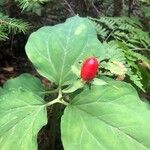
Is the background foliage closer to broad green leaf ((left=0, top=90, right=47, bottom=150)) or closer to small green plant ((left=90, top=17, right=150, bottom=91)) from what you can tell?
small green plant ((left=90, top=17, right=150, bottom=91))

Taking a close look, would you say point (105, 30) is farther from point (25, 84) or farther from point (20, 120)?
point (20, 120)

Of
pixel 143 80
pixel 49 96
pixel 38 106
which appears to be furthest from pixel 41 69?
pixel 143 80

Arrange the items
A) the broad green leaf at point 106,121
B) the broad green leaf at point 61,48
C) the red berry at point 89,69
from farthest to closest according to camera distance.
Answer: the broad green leaf at point 61,48
the broad green leaf at point 106,121
the red berry at point 89,69

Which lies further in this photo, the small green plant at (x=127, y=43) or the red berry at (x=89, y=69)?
the small green plant at (x=127, y=43)

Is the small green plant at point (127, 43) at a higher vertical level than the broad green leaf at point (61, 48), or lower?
lower

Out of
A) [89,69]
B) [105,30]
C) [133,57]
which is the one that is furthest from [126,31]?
[89,69]

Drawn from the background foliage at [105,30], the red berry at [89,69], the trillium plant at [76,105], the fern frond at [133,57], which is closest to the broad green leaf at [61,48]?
the trillium plant at [76,105]

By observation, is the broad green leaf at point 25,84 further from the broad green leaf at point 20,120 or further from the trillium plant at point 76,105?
the broad green leaf at point 20,120
